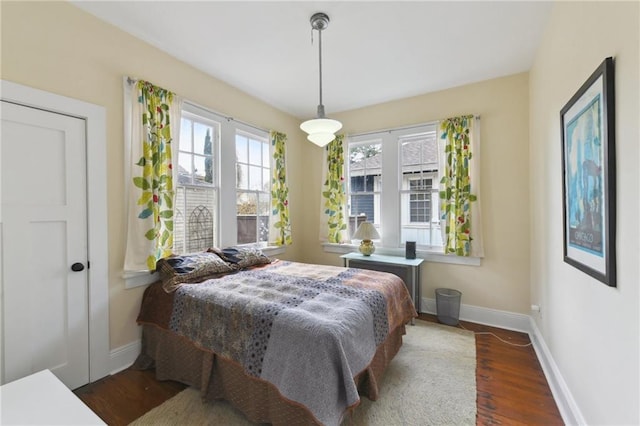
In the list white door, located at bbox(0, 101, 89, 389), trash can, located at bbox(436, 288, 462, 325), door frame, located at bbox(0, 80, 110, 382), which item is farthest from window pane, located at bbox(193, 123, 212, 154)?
trash can, located at bbox(436, 288, 462, 325)

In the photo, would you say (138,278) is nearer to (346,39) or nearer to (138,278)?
(138,278)

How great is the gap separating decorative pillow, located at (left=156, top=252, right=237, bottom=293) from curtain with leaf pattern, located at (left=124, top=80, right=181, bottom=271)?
0.35 ft

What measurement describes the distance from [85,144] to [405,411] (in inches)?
117

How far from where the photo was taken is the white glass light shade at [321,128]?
215cm

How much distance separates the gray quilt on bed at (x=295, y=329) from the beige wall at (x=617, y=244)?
43.3 inches

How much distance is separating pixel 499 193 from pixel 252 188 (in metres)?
3.01

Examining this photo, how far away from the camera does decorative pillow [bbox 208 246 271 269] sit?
2.78 meters

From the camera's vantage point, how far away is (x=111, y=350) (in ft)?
7.14

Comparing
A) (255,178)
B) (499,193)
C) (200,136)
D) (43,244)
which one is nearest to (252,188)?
(255,178)

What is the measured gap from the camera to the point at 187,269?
92.0 inches

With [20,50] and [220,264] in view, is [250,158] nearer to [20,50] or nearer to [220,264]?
[220,264]

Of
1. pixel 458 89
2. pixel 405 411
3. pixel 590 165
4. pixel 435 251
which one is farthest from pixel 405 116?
pixel 405 411

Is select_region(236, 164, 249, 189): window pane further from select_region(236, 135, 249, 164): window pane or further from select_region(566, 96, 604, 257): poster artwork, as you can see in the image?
select_region(566, 96, 604, 257): poster artwork

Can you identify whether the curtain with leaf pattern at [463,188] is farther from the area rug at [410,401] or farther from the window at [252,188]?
the window at [252,188]
